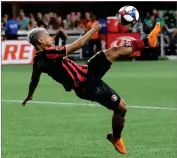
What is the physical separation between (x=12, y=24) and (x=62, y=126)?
19.0 metres

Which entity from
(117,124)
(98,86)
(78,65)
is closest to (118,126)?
(117,124)

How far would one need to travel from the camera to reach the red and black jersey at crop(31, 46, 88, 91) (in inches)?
368

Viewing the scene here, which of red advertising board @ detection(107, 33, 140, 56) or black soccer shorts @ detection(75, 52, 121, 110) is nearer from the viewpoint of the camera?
black soccer shorts @ detection(75, 52, 121, 110)

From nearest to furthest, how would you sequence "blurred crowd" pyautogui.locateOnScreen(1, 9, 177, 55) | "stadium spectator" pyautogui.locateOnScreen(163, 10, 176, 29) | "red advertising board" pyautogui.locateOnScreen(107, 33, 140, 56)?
"red advertising board" pyautogui.locateOnScreen(107, 33, 140, 56) → "blurred crowd" pyautogui.locateOnScreen(1, 9, 177, 55) → "stadium spectator" pyautogui.locateOnScreen(163, 10, 176, 29)

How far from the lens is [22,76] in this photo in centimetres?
2461

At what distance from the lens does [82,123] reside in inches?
532

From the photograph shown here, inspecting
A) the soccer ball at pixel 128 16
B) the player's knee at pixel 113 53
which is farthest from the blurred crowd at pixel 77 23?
the player's knee at pixel 113 53

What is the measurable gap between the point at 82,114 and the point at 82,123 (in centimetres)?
136

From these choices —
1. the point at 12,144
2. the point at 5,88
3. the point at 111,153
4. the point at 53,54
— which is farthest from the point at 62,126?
the point at 5,88

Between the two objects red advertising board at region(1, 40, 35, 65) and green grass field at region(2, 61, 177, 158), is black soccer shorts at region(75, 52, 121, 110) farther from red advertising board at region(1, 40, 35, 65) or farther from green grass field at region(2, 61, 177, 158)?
red advertising board at region(1, 40, 35, 65)

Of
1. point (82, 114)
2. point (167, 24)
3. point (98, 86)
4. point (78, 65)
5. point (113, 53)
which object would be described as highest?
point (113, 53)

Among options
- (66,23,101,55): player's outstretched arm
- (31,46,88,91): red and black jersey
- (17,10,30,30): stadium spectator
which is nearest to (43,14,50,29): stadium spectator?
(17,10,30,30): stadium spectator

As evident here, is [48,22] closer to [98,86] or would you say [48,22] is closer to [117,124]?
[117,124]

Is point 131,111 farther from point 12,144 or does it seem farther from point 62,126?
point 12,144
